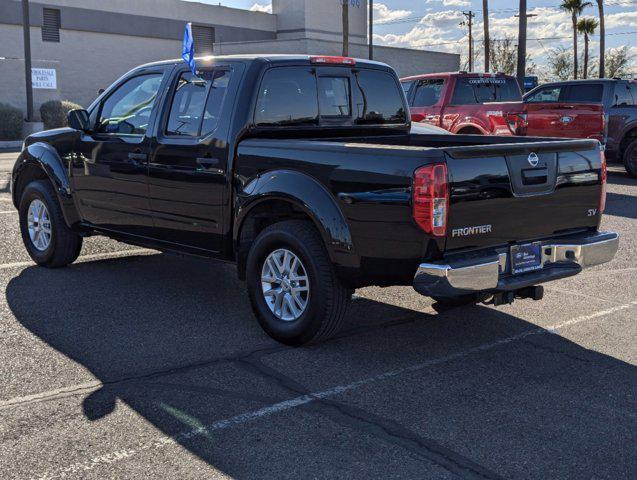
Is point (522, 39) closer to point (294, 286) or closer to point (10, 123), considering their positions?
point (10, 123)

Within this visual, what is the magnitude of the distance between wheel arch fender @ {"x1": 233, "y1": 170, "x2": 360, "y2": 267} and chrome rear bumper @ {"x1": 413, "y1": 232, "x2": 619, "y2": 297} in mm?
569

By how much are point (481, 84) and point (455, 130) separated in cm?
115

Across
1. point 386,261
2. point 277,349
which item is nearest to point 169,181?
point 277,349

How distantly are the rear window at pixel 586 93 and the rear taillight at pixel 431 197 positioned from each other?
13.0 metres

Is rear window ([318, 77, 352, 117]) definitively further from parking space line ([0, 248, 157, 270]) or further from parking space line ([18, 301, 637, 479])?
parking space line ([0, 248, 157, 270])

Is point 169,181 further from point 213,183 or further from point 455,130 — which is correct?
point 455,130

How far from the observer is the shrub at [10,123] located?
2733 centimetres

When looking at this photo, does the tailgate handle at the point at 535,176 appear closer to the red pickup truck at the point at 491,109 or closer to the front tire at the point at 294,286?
the front tire at the point at 294,286

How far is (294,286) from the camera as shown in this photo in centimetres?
548

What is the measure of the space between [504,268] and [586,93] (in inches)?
498

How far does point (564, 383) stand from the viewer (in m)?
4.86

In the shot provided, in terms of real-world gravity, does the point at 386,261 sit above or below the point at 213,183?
below

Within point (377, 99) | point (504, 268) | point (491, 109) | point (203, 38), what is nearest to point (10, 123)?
point (491, 109)

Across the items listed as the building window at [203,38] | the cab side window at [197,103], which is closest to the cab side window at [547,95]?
the cab side window at [197,103]
